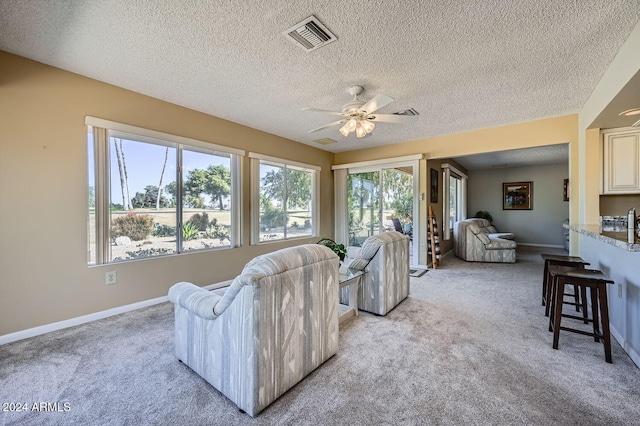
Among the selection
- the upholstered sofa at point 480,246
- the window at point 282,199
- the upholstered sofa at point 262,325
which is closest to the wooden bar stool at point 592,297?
the upholstered sofa at point 262,325

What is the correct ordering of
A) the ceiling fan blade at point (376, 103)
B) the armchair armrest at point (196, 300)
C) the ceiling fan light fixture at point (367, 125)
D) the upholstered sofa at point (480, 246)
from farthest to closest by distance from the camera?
1. the upholstered sofa at point (480, 246)
2. the ceiling fan light fixture at point (367, 125)
3. the ceiling fan blade at point (376, 103)
4. the armchair armrest at point (196, 300)

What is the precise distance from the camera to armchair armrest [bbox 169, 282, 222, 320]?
5.22 feet

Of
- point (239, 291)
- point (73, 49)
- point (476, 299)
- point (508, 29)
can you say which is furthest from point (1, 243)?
point (476, 299)

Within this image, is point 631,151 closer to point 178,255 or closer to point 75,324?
Result: point 178,255

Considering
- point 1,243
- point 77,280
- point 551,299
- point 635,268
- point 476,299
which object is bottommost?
point 476,299

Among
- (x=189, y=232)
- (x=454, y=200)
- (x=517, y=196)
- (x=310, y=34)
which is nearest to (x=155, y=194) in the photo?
(x=189, y=232)

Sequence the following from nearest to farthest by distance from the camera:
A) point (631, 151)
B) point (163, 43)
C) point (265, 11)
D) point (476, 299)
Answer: point (265, 11) < point (163, 43) < point (631, 151) < point (476, 299)

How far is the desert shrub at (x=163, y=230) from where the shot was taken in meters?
3.31

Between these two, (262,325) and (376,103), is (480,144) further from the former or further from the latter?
(262,325)

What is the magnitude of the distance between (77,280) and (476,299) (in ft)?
15.0

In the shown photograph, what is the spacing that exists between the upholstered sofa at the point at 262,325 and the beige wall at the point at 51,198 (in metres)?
1.59

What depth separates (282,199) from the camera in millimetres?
5098

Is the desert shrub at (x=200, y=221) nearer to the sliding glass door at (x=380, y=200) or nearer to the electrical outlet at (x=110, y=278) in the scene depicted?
the electrical outlet at (x=110, y=278)

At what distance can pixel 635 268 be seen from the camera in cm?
198
